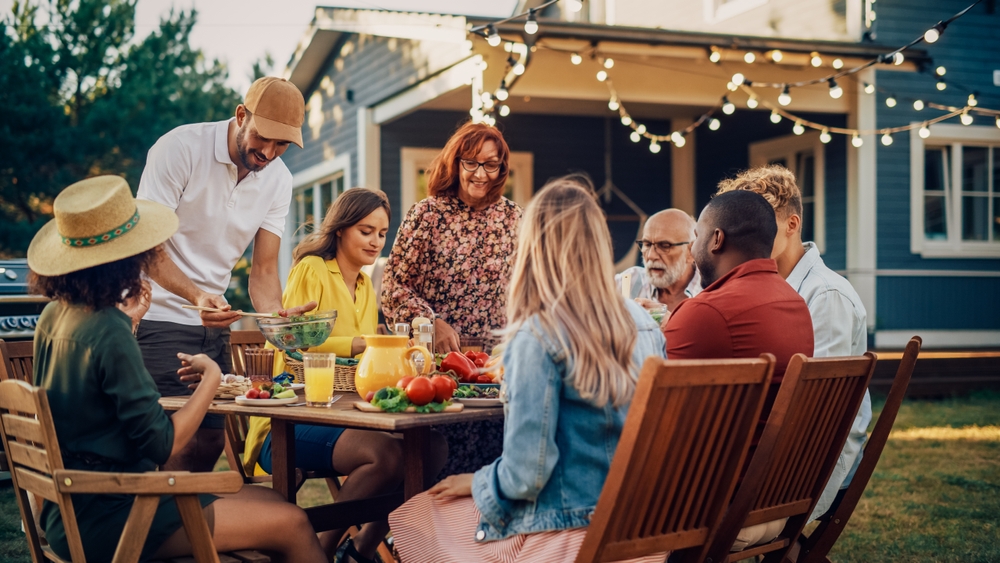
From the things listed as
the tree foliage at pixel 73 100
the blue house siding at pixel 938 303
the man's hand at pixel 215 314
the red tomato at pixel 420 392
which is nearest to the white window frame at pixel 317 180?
the tree foliage at pixel 73 100

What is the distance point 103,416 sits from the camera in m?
2.25

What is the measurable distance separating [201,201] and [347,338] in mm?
843

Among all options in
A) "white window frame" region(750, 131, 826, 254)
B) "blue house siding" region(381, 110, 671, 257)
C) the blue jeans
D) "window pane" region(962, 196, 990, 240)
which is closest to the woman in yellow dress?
the blue jeans

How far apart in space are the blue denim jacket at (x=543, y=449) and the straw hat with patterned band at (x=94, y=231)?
38.6 inches

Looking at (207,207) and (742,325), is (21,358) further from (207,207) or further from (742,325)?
(742,325)

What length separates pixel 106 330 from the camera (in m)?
2.23

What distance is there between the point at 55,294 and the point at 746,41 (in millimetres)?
7907

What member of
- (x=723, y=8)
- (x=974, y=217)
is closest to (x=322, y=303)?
(x=974, y=217)

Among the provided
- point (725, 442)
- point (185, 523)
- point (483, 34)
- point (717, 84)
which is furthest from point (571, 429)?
point (717, 84)

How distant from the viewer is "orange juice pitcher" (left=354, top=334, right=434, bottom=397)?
286 centimetres

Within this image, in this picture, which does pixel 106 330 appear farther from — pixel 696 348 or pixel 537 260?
pixel 696 348

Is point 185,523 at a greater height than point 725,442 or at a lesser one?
lesser

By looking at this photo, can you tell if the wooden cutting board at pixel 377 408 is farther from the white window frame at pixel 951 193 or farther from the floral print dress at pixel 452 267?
the white window frame at pixel 951 193

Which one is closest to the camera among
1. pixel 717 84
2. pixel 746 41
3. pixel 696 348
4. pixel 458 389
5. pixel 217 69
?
pixel 696 348
